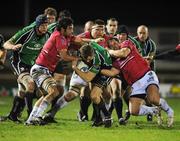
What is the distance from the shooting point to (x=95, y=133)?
11.8 meters

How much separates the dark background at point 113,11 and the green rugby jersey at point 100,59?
2695 cm

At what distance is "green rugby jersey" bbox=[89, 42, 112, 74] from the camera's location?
12.8 m

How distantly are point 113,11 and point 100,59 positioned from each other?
2816 centimetres

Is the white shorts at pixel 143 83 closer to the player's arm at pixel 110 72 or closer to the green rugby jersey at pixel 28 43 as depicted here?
the player's arm at pixel 110 72

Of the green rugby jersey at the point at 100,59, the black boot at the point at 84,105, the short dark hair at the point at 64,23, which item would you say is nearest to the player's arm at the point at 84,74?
the green rugby jersey at the point at 100,59

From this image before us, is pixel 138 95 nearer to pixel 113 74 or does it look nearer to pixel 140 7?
pixel 113 74

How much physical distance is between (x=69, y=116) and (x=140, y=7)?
26556mm

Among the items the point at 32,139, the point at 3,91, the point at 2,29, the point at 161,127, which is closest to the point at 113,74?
the point at 161,127

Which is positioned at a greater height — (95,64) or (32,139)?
(95,64)

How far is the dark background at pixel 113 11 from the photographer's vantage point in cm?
4034

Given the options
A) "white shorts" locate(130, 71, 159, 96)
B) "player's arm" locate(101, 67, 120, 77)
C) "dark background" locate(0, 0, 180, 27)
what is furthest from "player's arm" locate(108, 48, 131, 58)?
"dark background" locate(0, 0, 180, 27)

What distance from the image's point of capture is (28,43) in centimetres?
1398

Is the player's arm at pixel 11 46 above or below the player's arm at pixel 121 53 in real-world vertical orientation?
above

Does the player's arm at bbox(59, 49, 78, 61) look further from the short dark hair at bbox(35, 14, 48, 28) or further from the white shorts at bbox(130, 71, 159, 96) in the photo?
the white shorts at bbox(130, 71, 159, 96)
